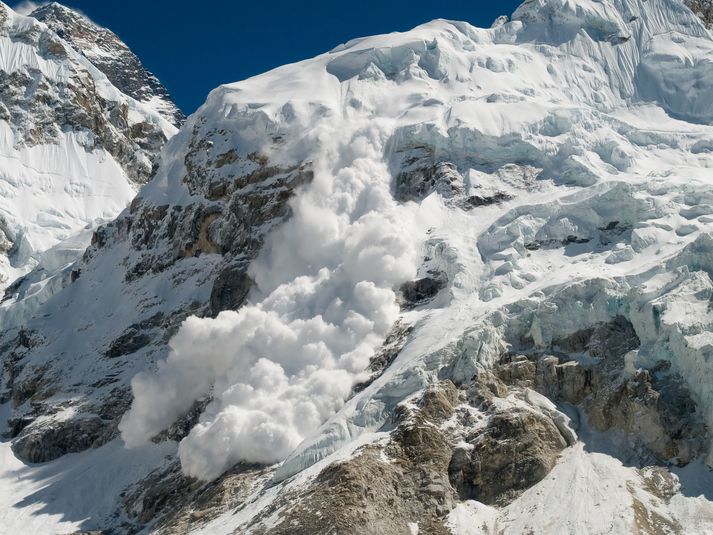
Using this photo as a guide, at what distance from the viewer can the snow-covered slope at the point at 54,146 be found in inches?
5920

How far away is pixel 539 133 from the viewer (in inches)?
3937

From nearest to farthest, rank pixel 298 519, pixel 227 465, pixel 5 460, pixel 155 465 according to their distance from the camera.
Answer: pixel 298 519
pixel 227 465
pixel 155 465
pixel 5 460

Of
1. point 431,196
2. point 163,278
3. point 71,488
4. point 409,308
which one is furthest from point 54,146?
point 409,308

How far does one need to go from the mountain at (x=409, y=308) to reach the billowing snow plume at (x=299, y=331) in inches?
8.8

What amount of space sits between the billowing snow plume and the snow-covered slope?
5709cm

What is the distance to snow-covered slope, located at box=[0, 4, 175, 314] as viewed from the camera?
15038 centimetres

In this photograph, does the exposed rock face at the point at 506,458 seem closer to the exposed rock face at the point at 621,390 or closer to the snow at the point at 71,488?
the exposed rock face at the point at 621,390

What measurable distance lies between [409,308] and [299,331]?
838cm

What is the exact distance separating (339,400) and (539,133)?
35.1 metres

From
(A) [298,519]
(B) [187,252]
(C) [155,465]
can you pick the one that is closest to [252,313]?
(C) [155,465]

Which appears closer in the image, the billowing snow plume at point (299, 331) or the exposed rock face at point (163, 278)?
the billowing snow plume at point (299, 331)

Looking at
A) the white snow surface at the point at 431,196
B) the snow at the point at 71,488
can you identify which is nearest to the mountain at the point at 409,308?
the white snow surface at the point at 431,196

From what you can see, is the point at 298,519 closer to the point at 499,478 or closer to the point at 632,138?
the point at 499,478

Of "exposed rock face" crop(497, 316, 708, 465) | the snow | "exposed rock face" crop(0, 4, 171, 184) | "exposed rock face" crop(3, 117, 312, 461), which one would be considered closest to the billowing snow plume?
the snow
